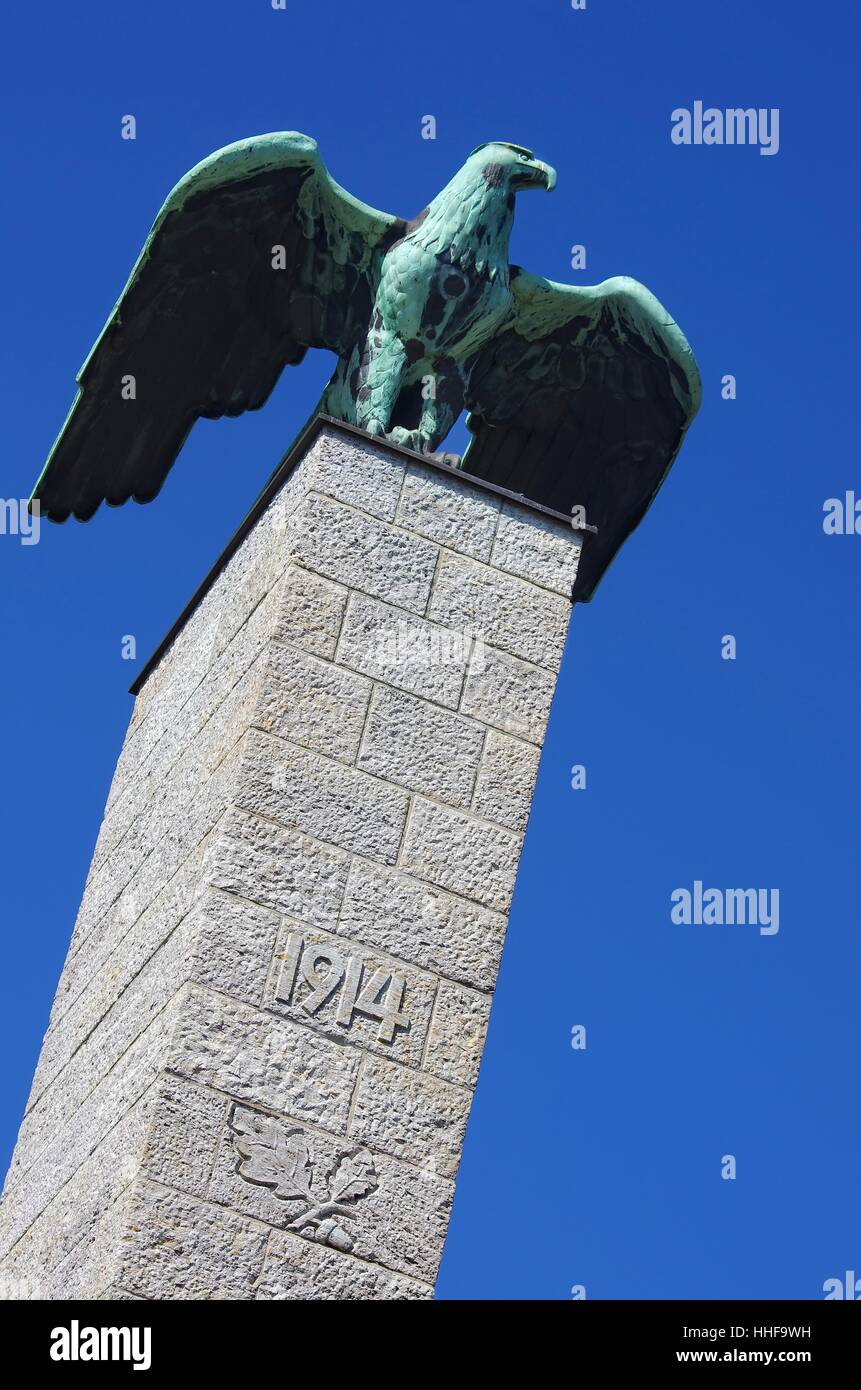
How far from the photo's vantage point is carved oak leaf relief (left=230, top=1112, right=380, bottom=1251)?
6266mm

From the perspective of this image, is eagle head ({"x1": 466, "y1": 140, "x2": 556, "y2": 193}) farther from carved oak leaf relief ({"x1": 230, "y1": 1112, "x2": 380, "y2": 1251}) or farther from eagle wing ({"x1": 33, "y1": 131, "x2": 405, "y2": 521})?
carved oak leaf relief ({"x1": 230, "y1": 1112, "x2": 380, "y2": 1251})

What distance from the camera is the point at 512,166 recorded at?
8.93 m

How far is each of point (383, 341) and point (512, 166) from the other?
37.4 inches

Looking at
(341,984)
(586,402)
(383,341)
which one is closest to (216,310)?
(383,341)

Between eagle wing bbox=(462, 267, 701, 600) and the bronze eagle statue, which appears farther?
eagle wing bbox=(462, 267, 701, 600)

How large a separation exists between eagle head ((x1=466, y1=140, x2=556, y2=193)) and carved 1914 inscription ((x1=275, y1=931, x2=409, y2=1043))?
139 inches

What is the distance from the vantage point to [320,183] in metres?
8.66

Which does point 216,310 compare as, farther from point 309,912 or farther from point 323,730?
point 309,912

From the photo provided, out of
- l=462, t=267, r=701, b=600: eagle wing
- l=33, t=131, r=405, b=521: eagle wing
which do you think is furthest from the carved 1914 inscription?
l=33, t=131, r=405, b=521: eagle wing

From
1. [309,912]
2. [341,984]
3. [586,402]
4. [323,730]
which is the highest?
[586,402]

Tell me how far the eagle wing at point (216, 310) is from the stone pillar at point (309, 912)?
1054 millimetres

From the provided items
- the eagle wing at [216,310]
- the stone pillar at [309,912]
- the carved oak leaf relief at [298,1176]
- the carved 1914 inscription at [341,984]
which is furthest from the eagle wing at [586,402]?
the carved oak leaf relief at [298,1176]
